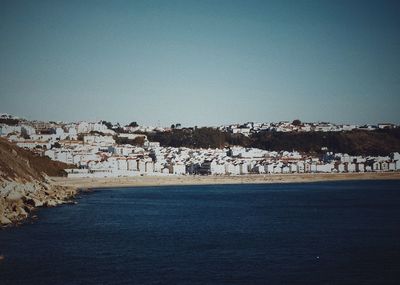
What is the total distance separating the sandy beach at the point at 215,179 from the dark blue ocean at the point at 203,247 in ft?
109

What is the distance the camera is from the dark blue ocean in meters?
18.5

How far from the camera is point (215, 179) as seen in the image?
3334 inches

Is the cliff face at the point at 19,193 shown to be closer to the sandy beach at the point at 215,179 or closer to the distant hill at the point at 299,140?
the sandy beach at the point at 215,179

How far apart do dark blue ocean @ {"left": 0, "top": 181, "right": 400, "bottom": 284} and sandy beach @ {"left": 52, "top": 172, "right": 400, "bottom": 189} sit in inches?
1308

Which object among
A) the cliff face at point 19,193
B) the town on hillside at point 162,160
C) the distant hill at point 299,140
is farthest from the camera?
the distant hill at point 299,140

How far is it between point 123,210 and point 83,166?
146 feet

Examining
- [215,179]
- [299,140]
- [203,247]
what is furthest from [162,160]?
[203,247]

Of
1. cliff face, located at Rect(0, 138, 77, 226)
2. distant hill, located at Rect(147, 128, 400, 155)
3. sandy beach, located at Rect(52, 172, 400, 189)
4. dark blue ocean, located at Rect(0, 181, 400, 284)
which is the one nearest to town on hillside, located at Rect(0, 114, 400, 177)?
sandy beach, located at Rect(52, 172, 400, 189)

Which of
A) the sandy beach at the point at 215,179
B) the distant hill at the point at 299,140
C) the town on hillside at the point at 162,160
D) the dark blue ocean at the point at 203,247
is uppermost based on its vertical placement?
the distant hill at the point at 299,140

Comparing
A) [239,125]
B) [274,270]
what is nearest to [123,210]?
[274,270]

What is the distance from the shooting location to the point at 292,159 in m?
105

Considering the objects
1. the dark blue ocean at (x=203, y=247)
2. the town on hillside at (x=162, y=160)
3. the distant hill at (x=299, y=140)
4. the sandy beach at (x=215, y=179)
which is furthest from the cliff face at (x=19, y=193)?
the distant hill at (x=299, y=140)

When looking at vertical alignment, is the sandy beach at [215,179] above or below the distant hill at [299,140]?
below

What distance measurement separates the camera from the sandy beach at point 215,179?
72769mm
